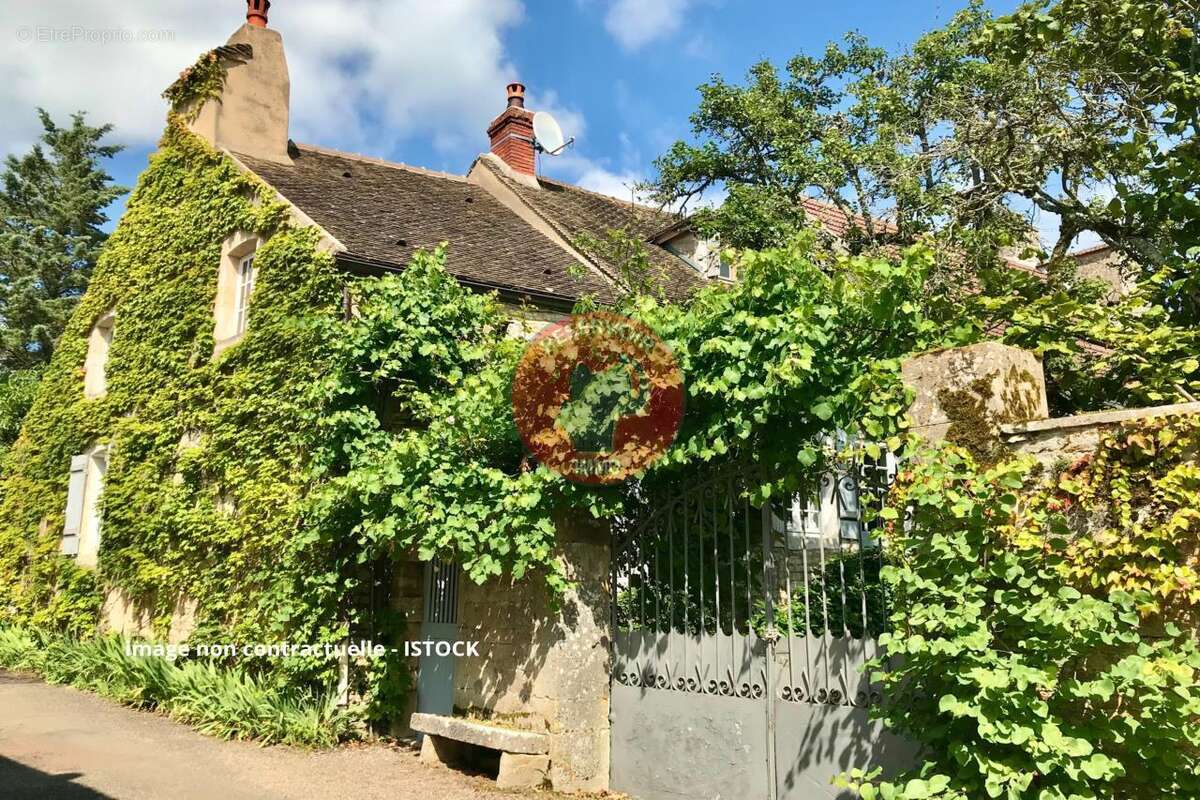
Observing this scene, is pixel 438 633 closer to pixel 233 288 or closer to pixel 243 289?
pixel 243 289

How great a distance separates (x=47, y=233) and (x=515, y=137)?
64.4ft

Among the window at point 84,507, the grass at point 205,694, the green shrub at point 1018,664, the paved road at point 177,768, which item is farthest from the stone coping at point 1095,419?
the window at point 84,507

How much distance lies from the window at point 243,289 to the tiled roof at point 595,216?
456 centimetres

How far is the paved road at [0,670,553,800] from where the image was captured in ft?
20.0

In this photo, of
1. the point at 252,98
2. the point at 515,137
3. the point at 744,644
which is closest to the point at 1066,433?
the point at 744,644

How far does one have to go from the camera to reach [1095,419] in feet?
12.4

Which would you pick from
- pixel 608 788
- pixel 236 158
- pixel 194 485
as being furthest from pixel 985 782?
pixel 236 158

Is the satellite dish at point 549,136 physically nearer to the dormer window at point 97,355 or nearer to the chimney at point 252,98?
the chimney at point 252,98

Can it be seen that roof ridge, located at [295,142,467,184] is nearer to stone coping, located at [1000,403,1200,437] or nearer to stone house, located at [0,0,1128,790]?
stone house, located at [0,0,1128,790]

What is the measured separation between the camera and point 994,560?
12.4 ft

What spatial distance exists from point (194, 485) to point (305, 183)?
4.29 meters

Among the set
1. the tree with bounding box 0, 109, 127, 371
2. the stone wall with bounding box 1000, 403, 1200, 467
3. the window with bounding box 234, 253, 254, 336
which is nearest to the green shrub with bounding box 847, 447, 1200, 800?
the stone wall with bounding box 1000, 403, 1200, 467

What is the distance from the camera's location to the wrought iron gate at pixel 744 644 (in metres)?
4.64

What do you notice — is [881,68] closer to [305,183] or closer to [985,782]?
[305,183]
